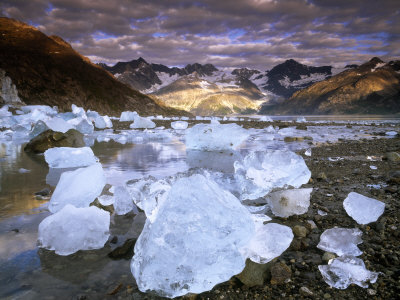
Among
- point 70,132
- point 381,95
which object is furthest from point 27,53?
point 381,95

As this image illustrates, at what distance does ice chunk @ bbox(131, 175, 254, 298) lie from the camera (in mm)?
1927

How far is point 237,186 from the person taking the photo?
12.1ft

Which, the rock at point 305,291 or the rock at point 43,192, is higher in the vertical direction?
the rock at point 305,291

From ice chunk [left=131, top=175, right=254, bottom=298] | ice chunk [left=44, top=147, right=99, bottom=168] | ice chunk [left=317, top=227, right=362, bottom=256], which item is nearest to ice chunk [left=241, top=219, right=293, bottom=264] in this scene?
ice chunk [left=131, top=175, right=254, bottom=298]

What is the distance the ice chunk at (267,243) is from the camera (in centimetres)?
224

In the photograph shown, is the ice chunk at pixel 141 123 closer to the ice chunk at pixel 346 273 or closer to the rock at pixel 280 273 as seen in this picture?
the rock at pixel 280 273

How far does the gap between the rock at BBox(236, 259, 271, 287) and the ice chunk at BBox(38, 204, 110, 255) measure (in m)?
1.37

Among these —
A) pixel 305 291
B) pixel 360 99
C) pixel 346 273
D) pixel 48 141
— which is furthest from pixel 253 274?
pixel 360 99

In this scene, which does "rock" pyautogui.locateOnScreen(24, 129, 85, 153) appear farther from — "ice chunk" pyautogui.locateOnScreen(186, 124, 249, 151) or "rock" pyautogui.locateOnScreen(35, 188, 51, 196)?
"rock" pyautogui.locateOnScreen(35, 188, 51, 196)

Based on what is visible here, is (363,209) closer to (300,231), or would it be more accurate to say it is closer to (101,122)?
(300,231)

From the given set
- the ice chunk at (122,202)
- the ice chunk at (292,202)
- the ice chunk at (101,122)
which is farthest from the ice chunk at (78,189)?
the ice chunk at (101,122)

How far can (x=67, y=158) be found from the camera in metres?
6.75

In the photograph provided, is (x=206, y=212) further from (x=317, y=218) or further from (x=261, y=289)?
(x=317, y=218)

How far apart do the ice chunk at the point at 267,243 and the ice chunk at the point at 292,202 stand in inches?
40.2
